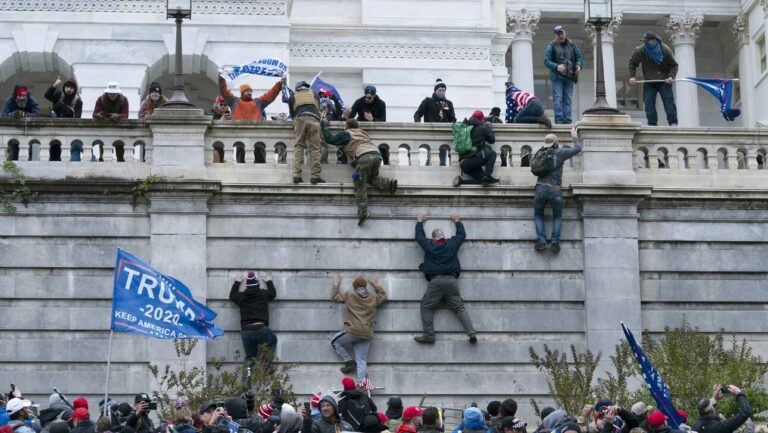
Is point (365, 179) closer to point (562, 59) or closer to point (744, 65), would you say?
point (562, 59)

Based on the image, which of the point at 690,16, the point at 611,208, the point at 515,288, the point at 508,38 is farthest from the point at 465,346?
the point at 690,16

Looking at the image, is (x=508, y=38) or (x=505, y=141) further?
(x=508, y=38)

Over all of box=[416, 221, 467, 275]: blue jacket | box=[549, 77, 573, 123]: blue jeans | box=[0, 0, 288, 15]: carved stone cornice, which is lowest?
box=[416, 221, 467, 275]: blue jacket

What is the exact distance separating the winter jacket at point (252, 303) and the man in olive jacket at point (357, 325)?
49.1 inches

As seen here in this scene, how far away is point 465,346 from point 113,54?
15926mm

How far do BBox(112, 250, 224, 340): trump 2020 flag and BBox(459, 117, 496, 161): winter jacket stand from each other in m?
7.07

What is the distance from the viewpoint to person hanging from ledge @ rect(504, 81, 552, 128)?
38000mm

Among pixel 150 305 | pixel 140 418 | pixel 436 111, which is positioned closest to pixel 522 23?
pixel 436 111

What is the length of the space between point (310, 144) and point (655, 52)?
25.8 feet

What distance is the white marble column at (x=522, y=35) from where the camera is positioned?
2842 inches

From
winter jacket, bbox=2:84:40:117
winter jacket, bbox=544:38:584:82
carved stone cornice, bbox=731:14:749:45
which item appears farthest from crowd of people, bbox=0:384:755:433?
carved stone cornice, bbox=731:14:749:45

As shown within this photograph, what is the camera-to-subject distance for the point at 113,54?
48188mm

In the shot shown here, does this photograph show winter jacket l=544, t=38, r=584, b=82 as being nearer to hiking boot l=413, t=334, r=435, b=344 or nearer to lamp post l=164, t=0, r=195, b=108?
hiking boot l=413, t=334, r=435, b=344

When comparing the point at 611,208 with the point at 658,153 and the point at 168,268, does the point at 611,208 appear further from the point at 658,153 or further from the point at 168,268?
the point at 168,268
